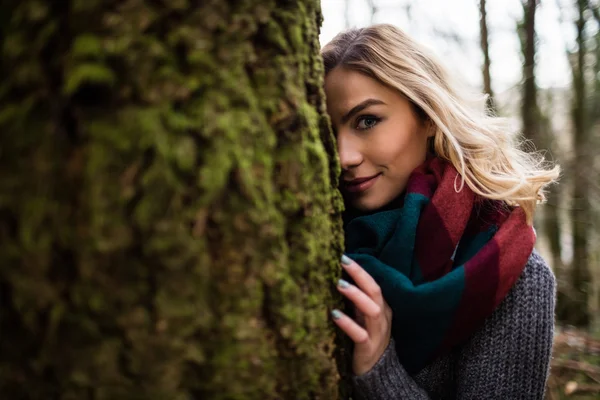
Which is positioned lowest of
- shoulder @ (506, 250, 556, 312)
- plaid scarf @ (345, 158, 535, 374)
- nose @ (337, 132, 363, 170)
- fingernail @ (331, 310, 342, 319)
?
shoulder @ (506, 250, 556, 312)

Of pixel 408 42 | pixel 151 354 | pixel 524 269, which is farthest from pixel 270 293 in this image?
pixel 408 42

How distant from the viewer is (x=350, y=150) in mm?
1988

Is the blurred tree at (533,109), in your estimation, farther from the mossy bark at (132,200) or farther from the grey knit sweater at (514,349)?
the mossy bark at (132,200)

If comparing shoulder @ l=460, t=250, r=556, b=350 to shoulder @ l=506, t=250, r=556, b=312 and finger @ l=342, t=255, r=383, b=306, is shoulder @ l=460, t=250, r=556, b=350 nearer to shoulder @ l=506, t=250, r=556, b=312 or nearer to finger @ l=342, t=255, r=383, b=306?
shoulder @ l=506, t=250, r=556, b=312

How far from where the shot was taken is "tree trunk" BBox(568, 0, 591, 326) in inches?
284

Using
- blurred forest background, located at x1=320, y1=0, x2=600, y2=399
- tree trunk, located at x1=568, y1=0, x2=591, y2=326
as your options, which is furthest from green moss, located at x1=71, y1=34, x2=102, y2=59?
tree trunk, located at x1=568, y1=0, x2=591, y2=326

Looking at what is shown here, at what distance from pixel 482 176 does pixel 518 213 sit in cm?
22

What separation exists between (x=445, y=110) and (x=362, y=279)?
115 cm

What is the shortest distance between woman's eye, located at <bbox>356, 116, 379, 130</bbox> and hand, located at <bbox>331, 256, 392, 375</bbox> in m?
0.88

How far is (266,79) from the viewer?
0.94 meters

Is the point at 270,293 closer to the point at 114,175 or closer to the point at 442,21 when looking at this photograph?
the point at 114,175

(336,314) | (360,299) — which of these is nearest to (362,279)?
(360,299)

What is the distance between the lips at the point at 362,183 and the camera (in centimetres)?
202

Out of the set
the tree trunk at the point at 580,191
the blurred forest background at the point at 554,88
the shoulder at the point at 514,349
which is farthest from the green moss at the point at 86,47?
the tree trunk at the point at 580,191
